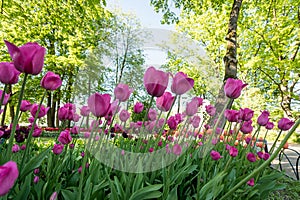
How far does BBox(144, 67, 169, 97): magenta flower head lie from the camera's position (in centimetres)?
81

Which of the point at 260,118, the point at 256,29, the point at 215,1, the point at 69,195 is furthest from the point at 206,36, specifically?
the point at 69,195

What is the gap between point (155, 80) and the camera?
32.2 inches

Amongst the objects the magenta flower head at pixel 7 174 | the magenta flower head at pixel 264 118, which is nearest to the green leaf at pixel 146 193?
the magenta flower head at pixel 7 174

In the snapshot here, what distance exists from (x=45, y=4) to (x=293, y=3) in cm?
1143

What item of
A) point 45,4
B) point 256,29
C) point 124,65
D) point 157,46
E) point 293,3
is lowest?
point 124,65

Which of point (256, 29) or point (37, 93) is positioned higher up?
point (256, 29)

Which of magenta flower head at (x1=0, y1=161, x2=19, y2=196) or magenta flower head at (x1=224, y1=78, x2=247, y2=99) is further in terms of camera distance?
magenta flower head at (x1=224, y1=78, x2=247, y2=99)

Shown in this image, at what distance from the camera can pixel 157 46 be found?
1.46m

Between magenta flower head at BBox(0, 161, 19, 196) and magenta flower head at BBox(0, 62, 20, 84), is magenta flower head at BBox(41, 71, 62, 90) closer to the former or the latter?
magenta flower head at BBox(0, 62, 20, 84)

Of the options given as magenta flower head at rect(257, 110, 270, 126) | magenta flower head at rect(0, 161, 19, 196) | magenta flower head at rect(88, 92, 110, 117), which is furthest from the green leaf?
magenta flower head at rect(257, 110, 270, 126)

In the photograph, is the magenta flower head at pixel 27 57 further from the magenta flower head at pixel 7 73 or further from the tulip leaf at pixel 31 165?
the tulip leaf at pixel 31 165

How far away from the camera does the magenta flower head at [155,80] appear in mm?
812

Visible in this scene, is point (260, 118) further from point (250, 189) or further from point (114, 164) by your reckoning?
point (114, 164)

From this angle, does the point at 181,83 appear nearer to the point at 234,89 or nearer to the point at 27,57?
the point at 234,89
